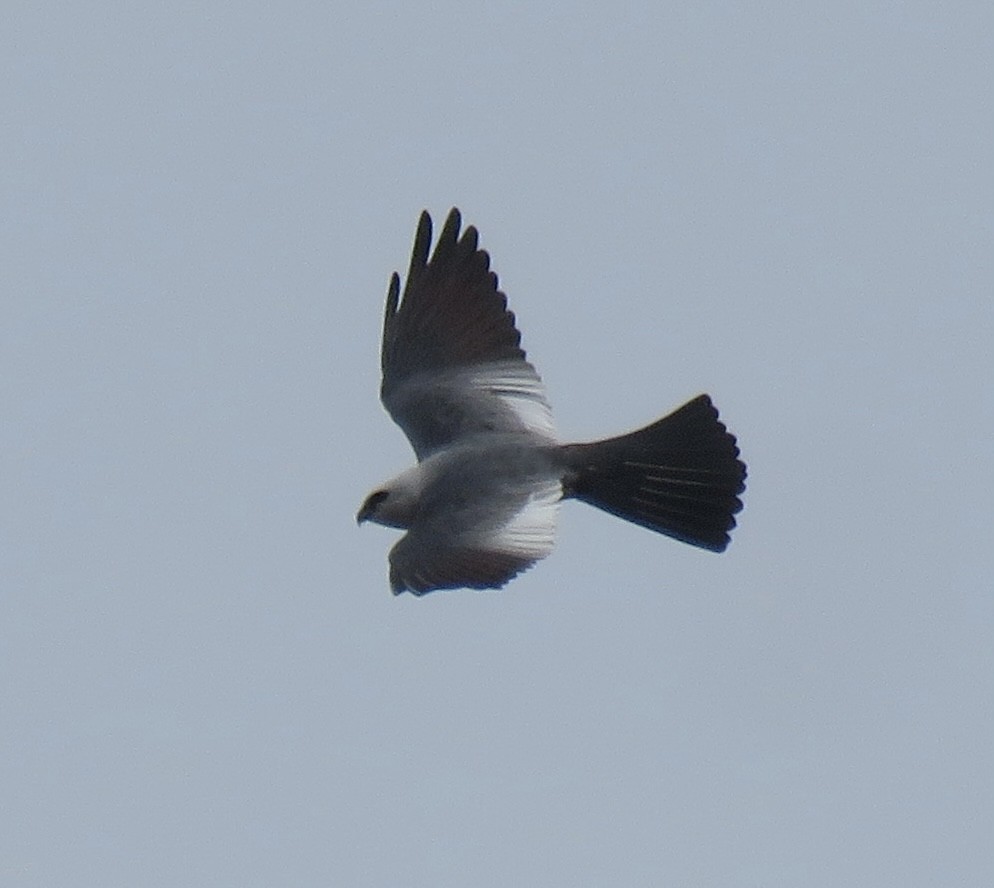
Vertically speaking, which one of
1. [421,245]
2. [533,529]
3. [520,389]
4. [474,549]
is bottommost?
[474,549]

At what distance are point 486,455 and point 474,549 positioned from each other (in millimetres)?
956

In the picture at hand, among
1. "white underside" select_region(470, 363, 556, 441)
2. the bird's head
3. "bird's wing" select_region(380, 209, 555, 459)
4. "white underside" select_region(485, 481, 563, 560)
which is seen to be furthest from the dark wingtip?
"white underside" select_region(485, 481, 563, 560)

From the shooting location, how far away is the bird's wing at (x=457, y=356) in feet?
48.5

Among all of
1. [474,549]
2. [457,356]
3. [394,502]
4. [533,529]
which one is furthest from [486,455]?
[457,356]

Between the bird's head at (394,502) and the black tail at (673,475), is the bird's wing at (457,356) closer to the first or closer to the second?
the black tail at (673,475)

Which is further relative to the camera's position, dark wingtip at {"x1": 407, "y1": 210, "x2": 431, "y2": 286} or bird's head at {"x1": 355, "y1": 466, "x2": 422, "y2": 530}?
dark wingtip at {"x1": 407, "y1": 210, "x2": 431, "y2": 286}

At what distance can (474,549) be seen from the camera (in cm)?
1336

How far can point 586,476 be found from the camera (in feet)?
46.9

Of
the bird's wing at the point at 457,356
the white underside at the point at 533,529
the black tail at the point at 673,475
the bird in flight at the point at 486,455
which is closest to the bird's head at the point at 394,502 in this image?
the bird in flight at the point at 486,455

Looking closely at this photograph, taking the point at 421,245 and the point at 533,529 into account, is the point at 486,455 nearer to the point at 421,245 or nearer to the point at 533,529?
the point at 533,529

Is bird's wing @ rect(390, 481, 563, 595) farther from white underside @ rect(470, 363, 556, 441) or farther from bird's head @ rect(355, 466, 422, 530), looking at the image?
white underside @ rect(470, 363, 556, 441)

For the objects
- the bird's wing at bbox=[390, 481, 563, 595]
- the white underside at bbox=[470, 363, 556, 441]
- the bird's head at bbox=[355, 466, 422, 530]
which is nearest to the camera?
the bird's wing at bbox=[390, 481, 563, 595]

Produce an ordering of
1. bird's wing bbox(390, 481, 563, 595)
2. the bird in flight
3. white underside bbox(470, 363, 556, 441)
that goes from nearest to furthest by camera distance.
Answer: bird's wing bbox(390, 481, 563, 595) → the bird in flight → white underside bbox(470, 363, 556, 441)

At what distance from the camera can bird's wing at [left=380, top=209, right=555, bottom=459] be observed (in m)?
14.8
